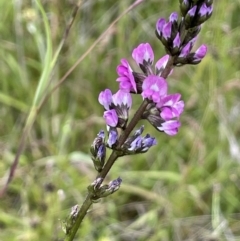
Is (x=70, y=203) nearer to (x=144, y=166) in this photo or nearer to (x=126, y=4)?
(x=144, y=166)

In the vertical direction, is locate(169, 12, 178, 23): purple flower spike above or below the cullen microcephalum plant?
above

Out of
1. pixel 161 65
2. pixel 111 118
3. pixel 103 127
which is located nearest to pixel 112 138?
pixel 111 118

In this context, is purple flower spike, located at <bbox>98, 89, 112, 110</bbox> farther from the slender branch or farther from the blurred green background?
the blurred green background

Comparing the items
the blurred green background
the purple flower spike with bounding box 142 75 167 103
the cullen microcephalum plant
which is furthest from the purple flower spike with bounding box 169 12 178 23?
the blurred green background

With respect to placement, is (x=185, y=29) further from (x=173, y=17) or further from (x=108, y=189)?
(x=108, y=189)

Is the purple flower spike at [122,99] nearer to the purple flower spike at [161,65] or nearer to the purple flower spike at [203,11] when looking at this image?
the purple flower spike at [161,65]

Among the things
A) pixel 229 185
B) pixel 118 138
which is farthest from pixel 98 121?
pixel 118 138

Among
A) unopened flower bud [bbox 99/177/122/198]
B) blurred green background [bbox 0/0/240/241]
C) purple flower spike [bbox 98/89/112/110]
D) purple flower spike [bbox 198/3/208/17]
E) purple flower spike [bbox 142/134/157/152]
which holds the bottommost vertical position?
unopened flower bud [bbox 99/177/122/198]

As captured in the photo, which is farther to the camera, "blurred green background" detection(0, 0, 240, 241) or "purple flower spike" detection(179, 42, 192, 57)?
"blurred green background" detection(0, 0, 240, 241)

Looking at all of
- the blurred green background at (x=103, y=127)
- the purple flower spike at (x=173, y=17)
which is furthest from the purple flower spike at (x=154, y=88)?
the blurred green background at (x=103, y=127)
